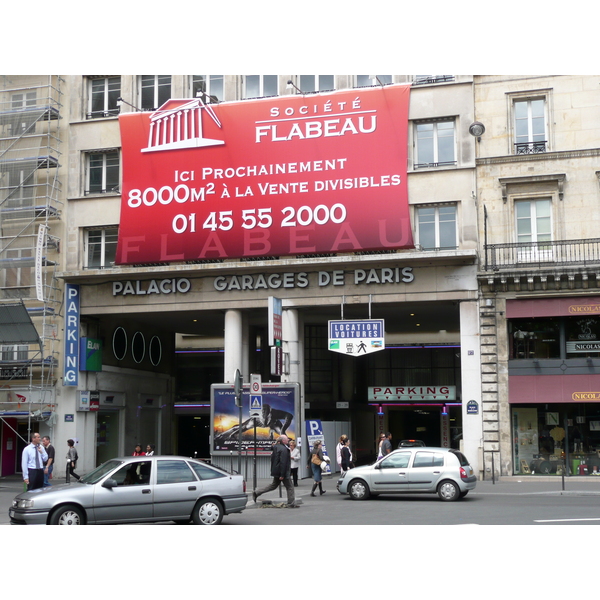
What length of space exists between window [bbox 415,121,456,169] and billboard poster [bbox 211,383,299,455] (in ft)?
33.4

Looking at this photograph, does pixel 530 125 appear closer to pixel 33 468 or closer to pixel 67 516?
pixel 33 468

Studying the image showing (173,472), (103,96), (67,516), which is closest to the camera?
(67,516)

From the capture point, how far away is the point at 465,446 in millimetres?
28891

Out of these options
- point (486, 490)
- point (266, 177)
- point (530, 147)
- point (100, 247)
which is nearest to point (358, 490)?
point (486, 490)

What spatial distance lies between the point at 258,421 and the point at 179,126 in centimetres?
1267

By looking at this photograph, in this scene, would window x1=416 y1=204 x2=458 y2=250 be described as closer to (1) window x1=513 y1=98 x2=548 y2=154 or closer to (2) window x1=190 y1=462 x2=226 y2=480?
(1) window x1=513 y1=98 x2=548 y2=154

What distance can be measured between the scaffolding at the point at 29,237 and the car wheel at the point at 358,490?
621 inches

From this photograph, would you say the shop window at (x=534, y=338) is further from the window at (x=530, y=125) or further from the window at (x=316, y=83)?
the window at (x=316, y=83)

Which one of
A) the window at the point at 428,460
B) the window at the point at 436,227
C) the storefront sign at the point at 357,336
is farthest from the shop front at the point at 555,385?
the window at the point at 428,460

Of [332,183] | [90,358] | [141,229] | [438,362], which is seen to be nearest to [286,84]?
[332,183]

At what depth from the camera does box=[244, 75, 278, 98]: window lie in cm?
3275

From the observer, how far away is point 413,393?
4034 cm

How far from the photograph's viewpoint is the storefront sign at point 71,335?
32.9 m

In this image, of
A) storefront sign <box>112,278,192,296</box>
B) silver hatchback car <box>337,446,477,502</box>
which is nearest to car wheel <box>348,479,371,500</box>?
silver hatchback car <box>337,446,477,502</box>
